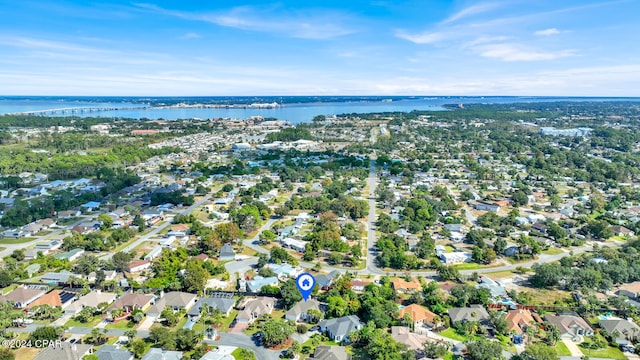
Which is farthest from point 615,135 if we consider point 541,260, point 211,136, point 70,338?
point 70,338

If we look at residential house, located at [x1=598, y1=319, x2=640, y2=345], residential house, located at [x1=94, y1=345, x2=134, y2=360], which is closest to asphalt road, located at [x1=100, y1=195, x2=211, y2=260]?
residential house, located at [x1=94, y1=345, x2=134, y2=360]

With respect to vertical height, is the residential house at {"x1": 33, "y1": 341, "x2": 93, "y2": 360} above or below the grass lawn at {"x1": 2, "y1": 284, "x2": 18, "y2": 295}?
above

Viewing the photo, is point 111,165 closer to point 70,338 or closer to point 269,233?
point 269,233

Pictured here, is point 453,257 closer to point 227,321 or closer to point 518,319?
point 518,319

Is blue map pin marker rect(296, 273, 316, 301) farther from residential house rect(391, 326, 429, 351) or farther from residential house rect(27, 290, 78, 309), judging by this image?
residential house rect(27, 290, 78, 309)

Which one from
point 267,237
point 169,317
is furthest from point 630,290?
point 169,317

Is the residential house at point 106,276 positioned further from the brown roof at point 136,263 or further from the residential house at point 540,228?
the residential house at point 540,228
